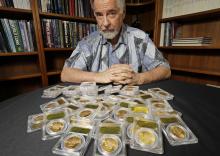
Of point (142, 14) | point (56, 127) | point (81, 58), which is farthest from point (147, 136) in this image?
point (142, 14)

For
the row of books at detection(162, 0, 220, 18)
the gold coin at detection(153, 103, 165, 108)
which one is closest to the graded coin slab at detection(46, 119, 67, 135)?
the gold coin at detection(153, 103, 165, 108)

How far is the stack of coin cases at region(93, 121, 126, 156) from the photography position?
0.34 metres

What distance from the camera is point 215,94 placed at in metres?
0.69

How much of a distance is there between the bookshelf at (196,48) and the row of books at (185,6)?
26 millimetres

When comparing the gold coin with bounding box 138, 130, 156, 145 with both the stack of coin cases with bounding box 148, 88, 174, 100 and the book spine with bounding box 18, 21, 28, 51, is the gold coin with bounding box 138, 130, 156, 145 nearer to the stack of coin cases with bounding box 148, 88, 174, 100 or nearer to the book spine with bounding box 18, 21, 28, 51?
the stack of coin cases with bounding box 148, 88, 174, 100

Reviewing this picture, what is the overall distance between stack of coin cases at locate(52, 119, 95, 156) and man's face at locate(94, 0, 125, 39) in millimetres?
831

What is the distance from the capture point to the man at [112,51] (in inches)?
39.4

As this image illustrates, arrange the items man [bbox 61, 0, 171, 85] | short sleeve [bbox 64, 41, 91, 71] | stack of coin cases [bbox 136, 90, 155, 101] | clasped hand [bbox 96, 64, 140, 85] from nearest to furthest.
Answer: stack of coin cases [bbox 136, 90, 155, 101] → clasped hand [bbox 96, 64, 140, 85] → man [bbox 61, 0, 171, 85] → short sleeve [bbox 64, 41, 91, 71]

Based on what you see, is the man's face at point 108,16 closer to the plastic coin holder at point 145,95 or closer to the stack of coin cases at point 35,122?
the plastic coin holder at point 145,95

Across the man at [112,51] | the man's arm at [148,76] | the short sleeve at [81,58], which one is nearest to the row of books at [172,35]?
the man at [112,51]

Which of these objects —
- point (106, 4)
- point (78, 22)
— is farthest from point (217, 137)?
point (78, 22)

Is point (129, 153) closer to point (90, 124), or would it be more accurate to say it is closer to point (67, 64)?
point (90, 124)

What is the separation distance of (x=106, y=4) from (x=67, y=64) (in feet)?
1.63

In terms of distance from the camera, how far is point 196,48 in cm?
158
